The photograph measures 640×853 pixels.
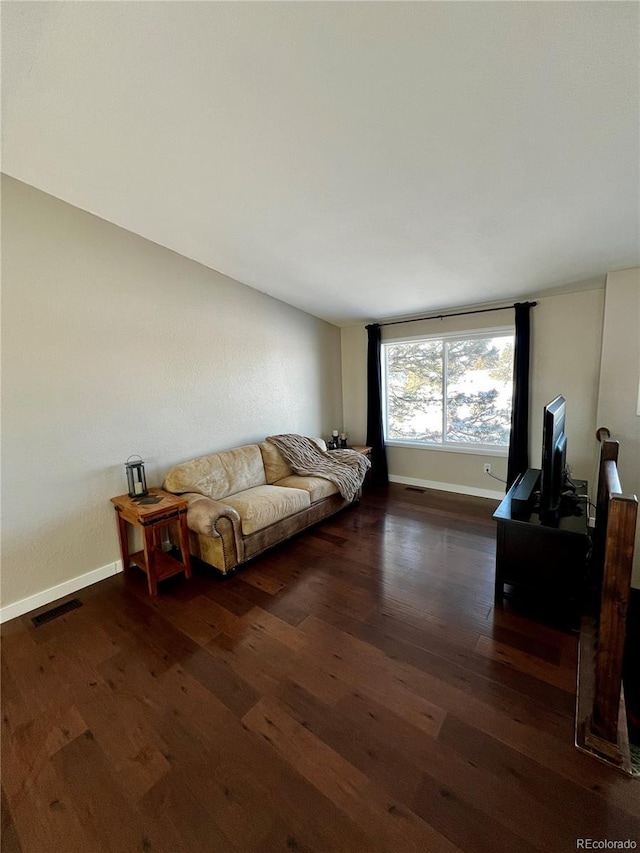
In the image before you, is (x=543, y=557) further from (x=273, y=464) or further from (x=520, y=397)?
(x=273, y=464)

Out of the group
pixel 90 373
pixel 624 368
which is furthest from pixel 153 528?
pixel 624 368

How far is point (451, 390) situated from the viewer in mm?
4027

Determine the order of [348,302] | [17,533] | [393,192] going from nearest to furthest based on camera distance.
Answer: [393,192]
[17,533]
[348,302]

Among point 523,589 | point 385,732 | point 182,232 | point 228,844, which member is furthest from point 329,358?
point 228,844

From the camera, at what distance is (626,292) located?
8.49 feet

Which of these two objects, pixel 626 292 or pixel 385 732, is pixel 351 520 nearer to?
pixel 385 732

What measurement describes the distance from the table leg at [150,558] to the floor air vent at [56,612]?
0.48m

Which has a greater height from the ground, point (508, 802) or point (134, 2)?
point (134, 2)

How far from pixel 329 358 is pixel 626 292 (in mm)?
3189

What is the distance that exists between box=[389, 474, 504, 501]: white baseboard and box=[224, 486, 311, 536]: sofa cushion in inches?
78.8

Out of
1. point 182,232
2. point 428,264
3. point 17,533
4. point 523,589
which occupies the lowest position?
point 523,589

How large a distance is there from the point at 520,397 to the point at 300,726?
3437 millimetres

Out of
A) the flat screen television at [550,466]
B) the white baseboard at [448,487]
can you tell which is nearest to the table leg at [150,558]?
the flat screen television at [550,466]

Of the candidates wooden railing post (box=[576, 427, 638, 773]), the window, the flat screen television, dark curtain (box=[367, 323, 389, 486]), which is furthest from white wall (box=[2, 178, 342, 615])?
wooden railing post (box=[576, 427, 638, 773])
